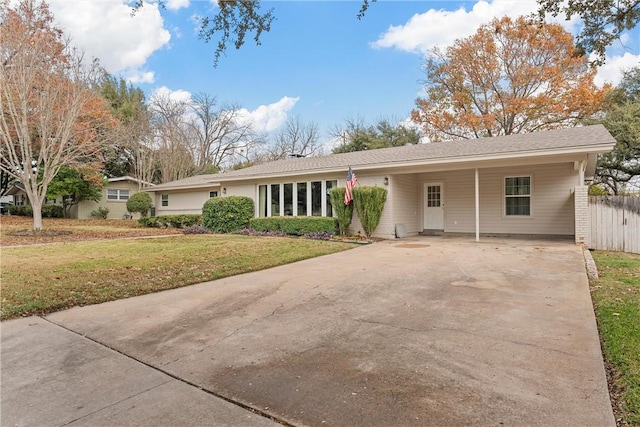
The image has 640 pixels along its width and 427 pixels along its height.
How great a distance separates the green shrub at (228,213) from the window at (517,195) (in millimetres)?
10250

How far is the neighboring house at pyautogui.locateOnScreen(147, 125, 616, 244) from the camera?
10617 mm

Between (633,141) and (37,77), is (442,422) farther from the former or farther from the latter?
Answer: (633,141)

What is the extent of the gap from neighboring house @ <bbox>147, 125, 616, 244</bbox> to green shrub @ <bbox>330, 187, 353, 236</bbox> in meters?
0.52

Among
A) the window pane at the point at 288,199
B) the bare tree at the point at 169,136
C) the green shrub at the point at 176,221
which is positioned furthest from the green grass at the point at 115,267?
the bare tree at the point at 169,136

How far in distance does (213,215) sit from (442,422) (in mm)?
15107

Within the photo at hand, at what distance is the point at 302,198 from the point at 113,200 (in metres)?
18.2

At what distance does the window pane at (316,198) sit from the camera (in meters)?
14.9

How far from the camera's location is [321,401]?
98.1 inches

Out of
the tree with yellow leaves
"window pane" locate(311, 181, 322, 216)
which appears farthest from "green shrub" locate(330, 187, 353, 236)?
the tree with yellow leaves

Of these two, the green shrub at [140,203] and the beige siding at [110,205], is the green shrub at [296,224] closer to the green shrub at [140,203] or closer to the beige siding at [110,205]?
the green shrub at [140,203]

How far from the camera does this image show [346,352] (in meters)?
3.33

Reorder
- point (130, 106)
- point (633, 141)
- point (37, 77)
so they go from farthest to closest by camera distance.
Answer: point (130, 106), point (633, 141), point (37, 77)

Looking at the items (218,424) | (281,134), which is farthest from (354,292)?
(281,134)

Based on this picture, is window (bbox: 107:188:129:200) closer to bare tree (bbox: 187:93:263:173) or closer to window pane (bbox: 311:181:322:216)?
bare tree (bbox: 187:93:263:173)
